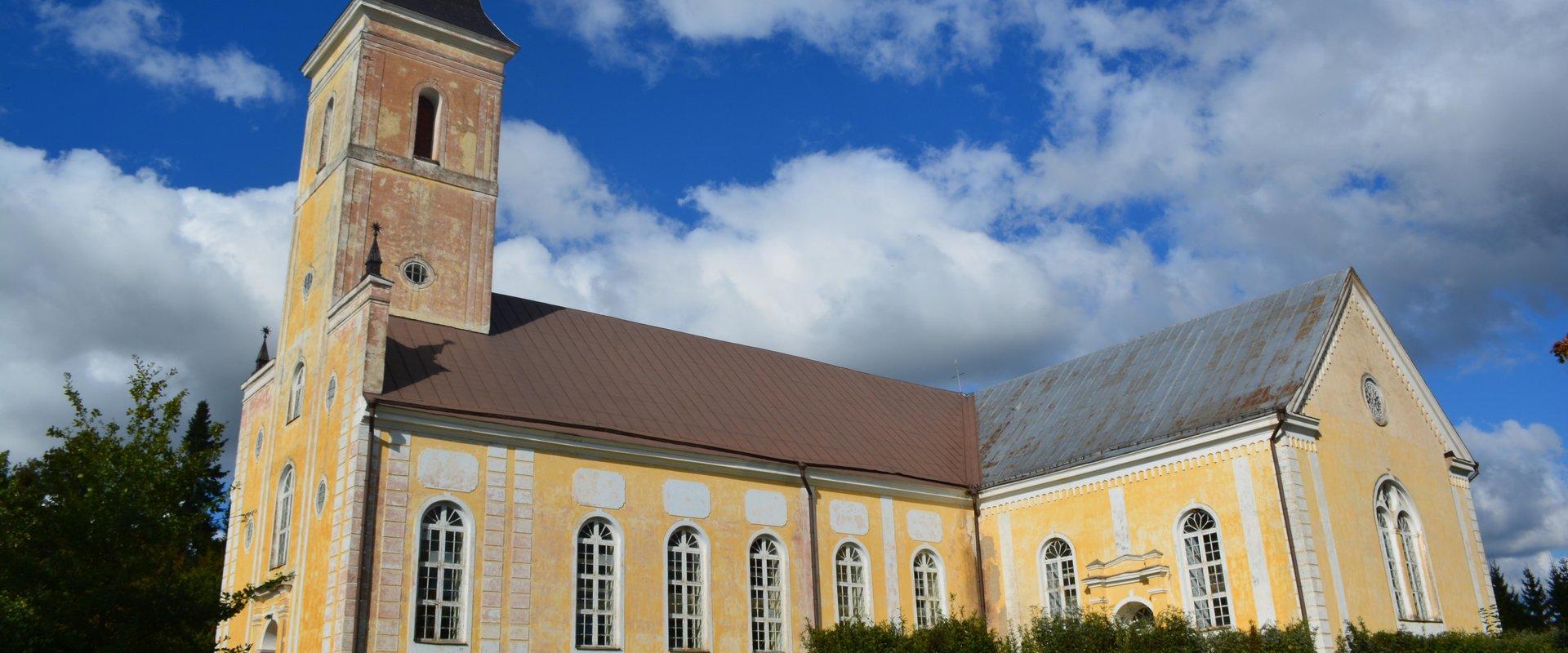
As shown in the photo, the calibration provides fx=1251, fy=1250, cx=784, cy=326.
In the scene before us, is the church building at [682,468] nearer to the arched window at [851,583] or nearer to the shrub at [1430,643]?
the arched window at [851,583]

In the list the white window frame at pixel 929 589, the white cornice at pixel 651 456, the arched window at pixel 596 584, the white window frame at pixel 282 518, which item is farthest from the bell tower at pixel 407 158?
the white window frame at pixel 929 589

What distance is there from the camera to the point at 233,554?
27.2 meters

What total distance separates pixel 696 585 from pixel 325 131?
46.5ft

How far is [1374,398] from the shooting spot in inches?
1102


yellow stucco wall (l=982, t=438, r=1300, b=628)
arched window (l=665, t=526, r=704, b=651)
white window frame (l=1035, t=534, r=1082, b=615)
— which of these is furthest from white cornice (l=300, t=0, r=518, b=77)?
white window frame (l=1035, t=534, r=1082, b=615)

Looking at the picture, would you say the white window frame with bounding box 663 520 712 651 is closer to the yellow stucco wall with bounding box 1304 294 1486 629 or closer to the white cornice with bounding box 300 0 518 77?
the yellow stucco wall with bounding box 1304 294 1486 629

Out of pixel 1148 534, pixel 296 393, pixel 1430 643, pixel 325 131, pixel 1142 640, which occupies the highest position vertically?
pixel 325 131

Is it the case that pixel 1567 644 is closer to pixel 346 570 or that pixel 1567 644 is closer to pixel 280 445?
pixel 346 570

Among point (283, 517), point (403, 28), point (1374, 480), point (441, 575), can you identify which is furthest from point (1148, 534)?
point (403, 28)

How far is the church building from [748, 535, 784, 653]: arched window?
6cm

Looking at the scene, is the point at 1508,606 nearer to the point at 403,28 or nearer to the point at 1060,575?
the point at 1060,575

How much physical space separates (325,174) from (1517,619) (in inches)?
1658

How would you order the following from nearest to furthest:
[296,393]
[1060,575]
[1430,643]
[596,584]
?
[1430,643]
[596,584]
[296,393]
[1060,575]

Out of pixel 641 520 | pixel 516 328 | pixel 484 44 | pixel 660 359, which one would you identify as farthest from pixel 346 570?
pixel 484 44
